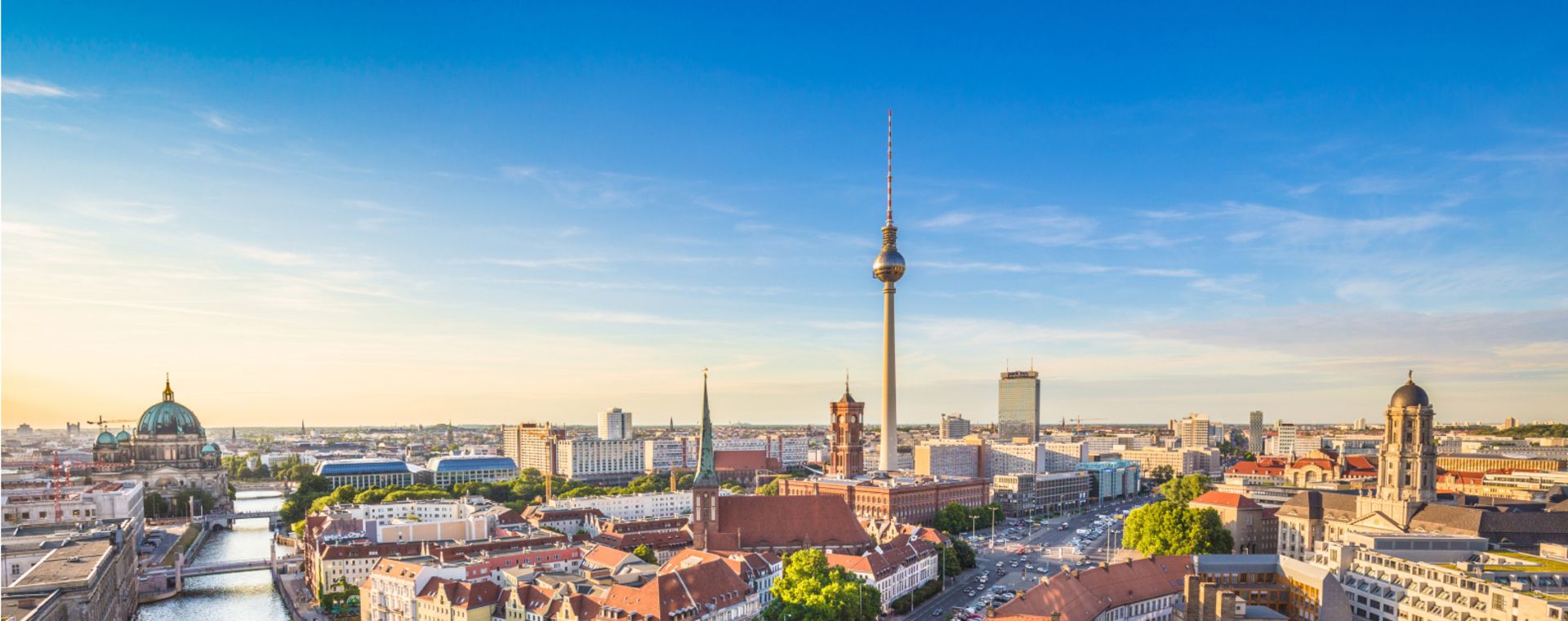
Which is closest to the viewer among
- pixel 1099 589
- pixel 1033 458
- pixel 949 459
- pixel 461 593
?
pixel 1099 589

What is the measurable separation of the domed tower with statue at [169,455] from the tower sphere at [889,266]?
98.0m

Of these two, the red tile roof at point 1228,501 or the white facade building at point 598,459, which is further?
the white facade building at point 598,459

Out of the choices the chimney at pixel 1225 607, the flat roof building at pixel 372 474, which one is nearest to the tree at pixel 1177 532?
the chimney at pixel 1225 607

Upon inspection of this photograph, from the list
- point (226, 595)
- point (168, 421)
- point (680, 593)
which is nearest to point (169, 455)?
point (168, 421)

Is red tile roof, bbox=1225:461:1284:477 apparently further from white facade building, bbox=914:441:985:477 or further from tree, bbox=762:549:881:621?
tree, bbox=762:549:881:621

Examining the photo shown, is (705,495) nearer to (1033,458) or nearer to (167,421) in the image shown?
(167,421)

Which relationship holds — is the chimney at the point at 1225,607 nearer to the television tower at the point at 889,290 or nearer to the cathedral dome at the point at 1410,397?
the cathedral dome at the point at 1410,397

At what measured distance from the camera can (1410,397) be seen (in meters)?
69.7

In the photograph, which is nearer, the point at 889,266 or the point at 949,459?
the point at 889,266

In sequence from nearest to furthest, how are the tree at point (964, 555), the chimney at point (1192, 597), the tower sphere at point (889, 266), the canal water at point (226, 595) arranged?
the chimney at point (1192, 597), the canal water at point (226, 595), the tree at point (964, 555), the tower sphere at point (889, 266)

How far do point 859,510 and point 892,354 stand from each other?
22419 millimetres

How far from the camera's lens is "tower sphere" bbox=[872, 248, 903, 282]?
→ 114 metres

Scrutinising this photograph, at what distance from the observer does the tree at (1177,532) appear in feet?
221

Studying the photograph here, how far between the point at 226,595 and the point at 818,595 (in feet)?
173
